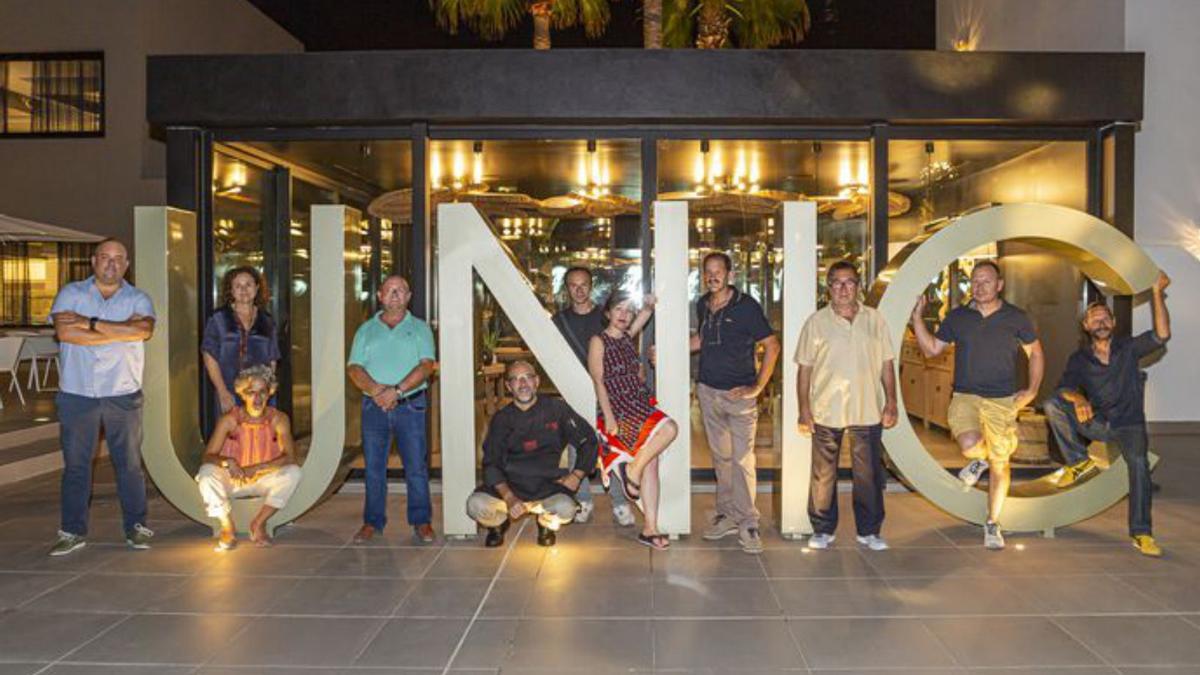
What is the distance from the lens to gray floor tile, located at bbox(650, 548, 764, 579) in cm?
555

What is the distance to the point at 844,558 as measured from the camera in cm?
591

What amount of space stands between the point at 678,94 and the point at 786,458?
125 inches

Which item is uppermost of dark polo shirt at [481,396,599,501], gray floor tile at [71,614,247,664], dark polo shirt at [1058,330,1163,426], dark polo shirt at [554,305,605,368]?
dark polo shirt at [554,305,605,368]

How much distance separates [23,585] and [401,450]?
2.27 metres

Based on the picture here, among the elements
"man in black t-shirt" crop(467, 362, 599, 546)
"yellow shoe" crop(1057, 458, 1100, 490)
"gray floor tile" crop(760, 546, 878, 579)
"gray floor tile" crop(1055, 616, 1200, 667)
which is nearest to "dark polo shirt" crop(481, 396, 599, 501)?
"man in black t-shirt" crop(467, 362, 599, 546)

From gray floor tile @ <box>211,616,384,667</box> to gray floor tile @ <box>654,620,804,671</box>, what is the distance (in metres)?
1.40

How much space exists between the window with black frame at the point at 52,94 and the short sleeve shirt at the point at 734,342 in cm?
1408

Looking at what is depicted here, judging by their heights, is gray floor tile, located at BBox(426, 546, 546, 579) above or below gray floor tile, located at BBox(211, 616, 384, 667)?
above

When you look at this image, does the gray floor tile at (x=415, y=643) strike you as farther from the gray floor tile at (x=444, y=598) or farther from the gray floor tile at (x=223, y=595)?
the gray floor tile at (x=223, y=595)

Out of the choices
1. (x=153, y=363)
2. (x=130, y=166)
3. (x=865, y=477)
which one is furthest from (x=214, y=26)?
(x=865, y=477)

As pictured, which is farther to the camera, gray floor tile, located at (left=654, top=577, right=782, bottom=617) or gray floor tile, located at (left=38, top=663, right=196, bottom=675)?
gray floor tile, located at (left=654, top=577, right=782, bottom=617)

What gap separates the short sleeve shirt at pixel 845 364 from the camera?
6.02m

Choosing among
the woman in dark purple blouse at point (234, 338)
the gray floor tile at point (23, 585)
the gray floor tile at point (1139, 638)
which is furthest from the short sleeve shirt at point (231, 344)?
the gray floor tile at point (1139, 638)

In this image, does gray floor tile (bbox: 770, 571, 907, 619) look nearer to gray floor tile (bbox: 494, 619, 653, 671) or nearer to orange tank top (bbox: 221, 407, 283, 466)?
gray floor tile (bbox: 494, 619, 653, 671)
